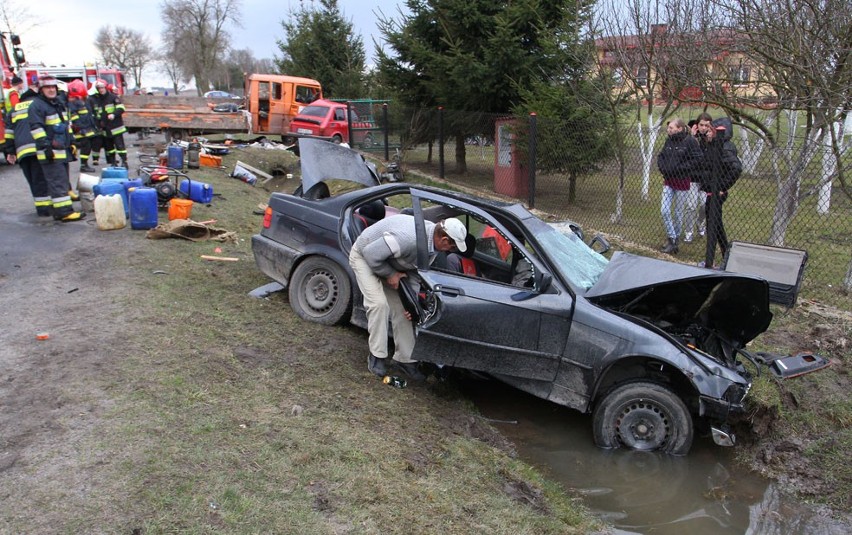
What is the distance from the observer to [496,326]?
4531 millimetres

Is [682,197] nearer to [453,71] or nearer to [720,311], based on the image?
[720,311]

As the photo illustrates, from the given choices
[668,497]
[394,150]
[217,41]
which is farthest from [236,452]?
[217,41]

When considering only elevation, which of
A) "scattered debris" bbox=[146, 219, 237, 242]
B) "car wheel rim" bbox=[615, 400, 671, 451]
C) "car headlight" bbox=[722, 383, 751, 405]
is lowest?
"car wheel rim" bbox=[615, 400, 671, 451]

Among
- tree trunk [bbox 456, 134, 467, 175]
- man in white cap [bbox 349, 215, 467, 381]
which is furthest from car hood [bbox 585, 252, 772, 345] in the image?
tree trunk [bbox 456, 134, 467, 175]

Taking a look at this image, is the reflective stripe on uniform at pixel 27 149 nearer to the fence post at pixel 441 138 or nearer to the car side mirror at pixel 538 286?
the car side mirror at pixel 538 286

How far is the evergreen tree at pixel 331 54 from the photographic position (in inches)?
1113

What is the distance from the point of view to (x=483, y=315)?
14.9ft

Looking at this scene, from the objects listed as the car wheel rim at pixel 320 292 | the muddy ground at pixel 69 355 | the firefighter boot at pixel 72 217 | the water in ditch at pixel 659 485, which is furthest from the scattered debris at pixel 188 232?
the water in ditch at pixel 659 485

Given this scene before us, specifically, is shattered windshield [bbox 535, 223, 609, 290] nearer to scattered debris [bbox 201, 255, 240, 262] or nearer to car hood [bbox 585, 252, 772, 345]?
car hood [bbox 585, 252, 772, 345]

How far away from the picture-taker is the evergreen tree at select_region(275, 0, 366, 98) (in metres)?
28.3

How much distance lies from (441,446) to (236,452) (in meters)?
1.34

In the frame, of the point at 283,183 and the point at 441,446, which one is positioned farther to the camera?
the point at 283,183

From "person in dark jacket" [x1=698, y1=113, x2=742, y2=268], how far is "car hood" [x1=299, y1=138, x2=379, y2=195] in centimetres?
461

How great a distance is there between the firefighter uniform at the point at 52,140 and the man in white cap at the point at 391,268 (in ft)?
18.8
